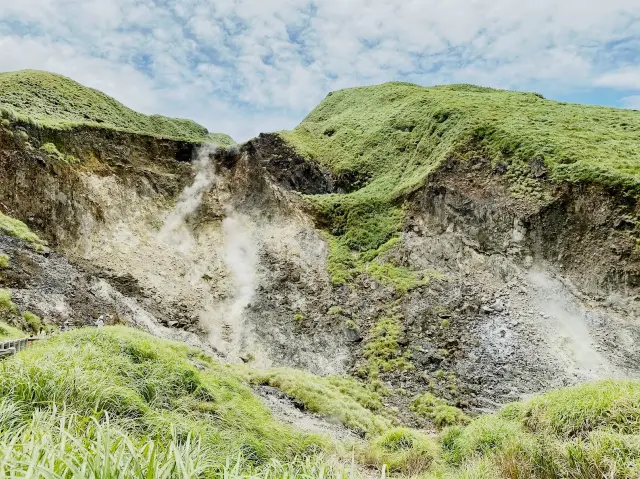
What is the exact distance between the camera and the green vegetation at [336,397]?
53.8 feet

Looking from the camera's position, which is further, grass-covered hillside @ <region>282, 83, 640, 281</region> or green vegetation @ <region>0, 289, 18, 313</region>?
grass-covered hillside @ <region>282, 83, 640, 281</region>

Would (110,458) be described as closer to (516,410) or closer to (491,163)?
(516,410)

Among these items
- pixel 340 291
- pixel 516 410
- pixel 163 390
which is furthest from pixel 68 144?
pixel 516 410

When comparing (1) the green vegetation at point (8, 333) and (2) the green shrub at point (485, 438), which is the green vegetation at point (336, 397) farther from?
(1) the green vegetation at point (8, 333)

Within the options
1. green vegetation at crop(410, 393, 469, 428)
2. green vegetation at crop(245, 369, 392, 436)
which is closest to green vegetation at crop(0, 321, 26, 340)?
green vegetation at crop(245, 369, 392, 436)

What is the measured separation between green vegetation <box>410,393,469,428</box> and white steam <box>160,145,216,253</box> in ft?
67.6

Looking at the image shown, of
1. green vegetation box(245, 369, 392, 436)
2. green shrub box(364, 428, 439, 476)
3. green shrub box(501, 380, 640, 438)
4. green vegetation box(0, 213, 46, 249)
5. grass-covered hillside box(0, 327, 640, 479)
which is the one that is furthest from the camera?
green vegetation box(0, 213, 46, 249)

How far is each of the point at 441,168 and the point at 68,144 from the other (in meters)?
27.4

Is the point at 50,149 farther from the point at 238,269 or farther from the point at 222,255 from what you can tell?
the point at 238,269

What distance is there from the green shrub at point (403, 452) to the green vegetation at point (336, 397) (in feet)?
8.33

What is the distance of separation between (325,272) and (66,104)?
115ft

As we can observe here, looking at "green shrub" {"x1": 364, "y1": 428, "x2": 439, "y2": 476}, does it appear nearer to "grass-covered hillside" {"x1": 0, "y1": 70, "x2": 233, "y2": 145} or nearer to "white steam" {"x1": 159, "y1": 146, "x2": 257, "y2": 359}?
"white steam" {"x1": 159, "y1": 146, "x2": 257, "y2": 359}

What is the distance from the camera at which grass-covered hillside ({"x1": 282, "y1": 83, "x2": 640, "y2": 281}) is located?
29516mm

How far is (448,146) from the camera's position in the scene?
3578 centimetres
